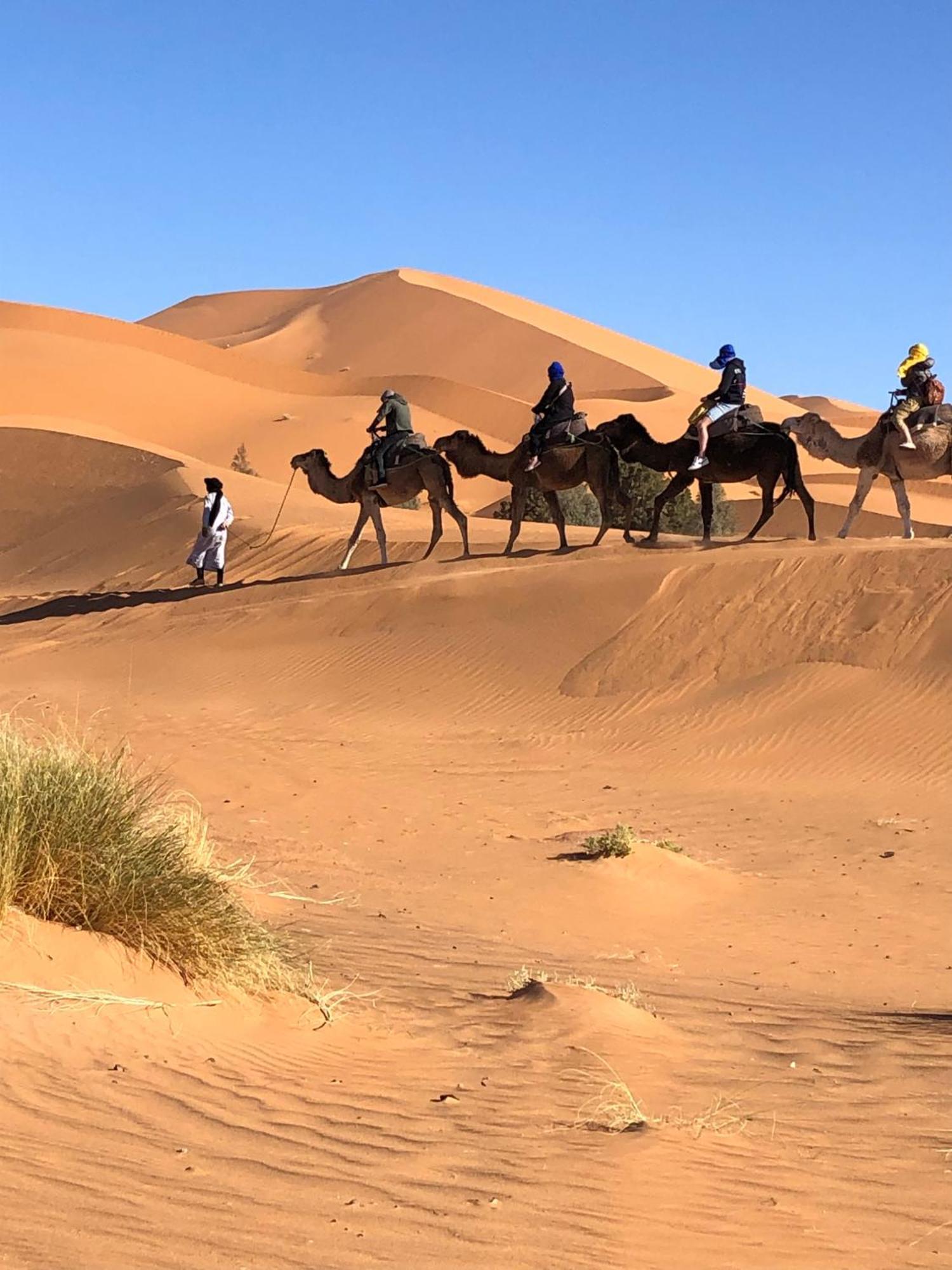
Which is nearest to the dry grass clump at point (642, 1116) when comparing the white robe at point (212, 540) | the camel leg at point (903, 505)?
the camel leg at point (903, 505)

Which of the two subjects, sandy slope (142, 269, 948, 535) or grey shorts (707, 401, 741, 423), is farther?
sandy slope (142, 269, 948, 535)

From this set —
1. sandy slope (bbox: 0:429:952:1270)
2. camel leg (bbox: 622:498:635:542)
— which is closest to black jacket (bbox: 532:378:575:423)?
camel leg (bbox: 622:498:635:542)

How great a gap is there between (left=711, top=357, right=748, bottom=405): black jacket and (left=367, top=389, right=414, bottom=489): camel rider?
192 inches

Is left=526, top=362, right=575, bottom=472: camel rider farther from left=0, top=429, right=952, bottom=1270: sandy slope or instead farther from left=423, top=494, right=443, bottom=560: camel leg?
left=423, top=494, right=443, bottom=560: camel leg

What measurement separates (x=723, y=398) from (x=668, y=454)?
1.07 metres

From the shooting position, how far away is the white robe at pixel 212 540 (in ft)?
85.2

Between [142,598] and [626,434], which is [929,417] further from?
[142,598]

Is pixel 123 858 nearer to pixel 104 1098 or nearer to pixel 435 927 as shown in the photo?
pixel 104 1098

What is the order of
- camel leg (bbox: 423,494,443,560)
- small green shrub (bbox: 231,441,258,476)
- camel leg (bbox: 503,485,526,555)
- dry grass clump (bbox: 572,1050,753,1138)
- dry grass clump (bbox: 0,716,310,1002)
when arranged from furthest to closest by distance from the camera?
small green shrub (bbox: 231,441,258,476) → camel leg (bbox: 423,494,443,560) → camel leg (bbox: 503,485,526,555) → dry grass clump (bbox: 0,716,310,1002) → dry grass clump (bbox: 572,1050,753,1138)

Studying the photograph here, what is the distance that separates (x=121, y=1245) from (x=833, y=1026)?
456 centimetres

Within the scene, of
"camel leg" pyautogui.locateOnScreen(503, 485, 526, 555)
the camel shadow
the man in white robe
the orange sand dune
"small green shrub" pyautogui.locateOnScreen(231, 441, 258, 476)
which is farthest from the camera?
the orange sand dune

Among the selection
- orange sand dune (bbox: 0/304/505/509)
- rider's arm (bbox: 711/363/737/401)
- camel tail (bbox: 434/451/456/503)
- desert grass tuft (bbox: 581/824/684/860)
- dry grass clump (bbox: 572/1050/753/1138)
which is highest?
orange sand dune (bbox: 0/304/505/509)

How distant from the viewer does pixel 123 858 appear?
7.05 metres

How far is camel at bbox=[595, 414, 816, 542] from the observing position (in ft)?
74.5
